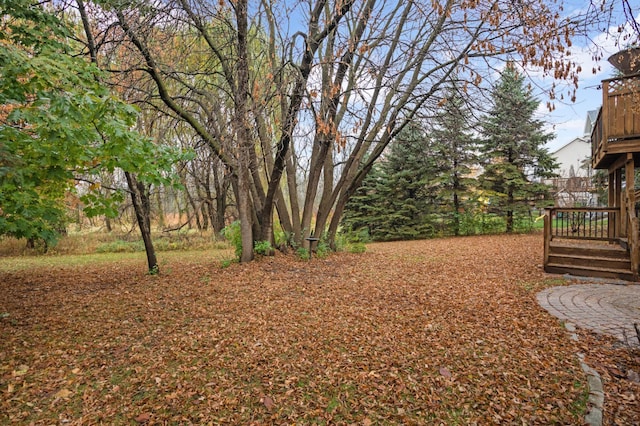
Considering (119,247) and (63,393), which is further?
(119,247)

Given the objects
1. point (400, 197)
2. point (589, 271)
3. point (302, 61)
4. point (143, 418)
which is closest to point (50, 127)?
point (143, 418)

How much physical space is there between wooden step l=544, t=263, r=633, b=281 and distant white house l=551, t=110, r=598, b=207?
13.2m

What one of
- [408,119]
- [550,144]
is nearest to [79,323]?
[408,119]

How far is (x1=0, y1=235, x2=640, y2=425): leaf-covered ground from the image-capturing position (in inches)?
90.6

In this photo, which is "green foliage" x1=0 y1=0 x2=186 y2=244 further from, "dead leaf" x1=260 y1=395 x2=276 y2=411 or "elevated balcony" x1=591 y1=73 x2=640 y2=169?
"elevated balcony" x1=591 y1=73 x2=640 y2=169

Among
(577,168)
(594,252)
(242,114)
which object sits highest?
(577,168)

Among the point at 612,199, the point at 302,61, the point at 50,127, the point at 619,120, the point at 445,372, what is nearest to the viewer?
the point at 445,372

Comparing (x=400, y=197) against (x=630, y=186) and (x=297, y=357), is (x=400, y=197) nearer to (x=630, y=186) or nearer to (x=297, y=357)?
(x=630, y=186)

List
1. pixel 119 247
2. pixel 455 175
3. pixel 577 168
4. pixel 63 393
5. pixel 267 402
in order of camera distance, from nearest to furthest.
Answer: pixel 267 402, pixel 63 393, pixel 119 247, pixel 455 175, pixel 577 168

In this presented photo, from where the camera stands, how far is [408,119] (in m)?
6.34

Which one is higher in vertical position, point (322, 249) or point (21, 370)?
point (322, 249)

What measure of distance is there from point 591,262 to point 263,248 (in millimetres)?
6000

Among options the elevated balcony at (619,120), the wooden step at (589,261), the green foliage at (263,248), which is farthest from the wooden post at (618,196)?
the green foliage at (263,248)

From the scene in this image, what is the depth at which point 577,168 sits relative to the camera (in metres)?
26.9
